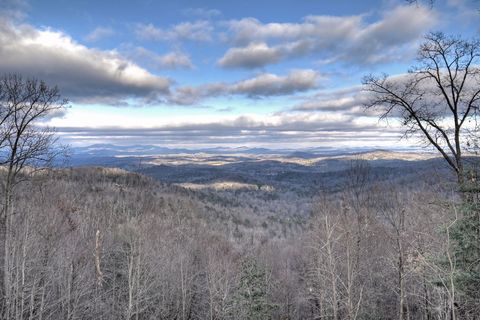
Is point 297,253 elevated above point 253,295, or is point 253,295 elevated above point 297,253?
point 253,295

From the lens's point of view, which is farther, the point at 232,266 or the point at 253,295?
the point at 232,266

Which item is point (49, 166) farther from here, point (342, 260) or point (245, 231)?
point (245, 231)

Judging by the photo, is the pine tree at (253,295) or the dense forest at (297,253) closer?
the dense forest at (297,253)

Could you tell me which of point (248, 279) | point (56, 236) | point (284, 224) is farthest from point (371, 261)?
point (284, 224)

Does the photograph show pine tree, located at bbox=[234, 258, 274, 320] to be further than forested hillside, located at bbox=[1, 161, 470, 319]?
Yes

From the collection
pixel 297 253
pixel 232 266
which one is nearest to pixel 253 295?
pixel 232 266

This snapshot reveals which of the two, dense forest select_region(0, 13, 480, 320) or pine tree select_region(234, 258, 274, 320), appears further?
pine tree select_region(234, 258, 274, 320)

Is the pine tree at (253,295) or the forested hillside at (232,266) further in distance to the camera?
the pine tree at (253,295)

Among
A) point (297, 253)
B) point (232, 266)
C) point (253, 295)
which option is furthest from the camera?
point (297, 253)

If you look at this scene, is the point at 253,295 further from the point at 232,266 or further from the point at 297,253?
the point at 297,253

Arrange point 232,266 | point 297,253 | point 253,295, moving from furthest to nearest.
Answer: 1. point 297,253
2. point 232,266
3. point 253,295

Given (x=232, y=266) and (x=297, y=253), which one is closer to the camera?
(x=232, y=266)
